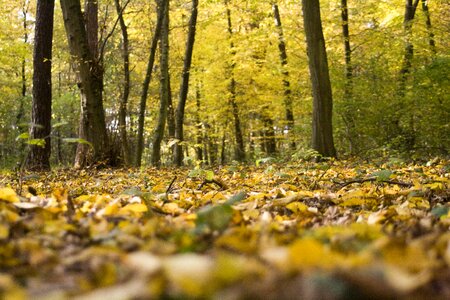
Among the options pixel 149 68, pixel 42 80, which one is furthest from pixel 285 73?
pixel 42 80

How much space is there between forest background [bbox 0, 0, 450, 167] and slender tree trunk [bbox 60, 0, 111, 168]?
0.76ft

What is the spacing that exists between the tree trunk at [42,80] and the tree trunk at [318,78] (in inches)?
195

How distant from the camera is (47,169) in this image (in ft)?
28.0

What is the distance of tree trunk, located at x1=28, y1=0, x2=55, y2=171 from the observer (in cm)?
865

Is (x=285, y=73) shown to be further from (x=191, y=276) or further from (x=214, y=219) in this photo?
(x=191, y=276)

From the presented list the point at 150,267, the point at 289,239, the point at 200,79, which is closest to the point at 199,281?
the point at 150,267

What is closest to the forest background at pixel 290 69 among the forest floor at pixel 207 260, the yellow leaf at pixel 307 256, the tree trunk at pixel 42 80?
the tree trunk at pixel 42 80

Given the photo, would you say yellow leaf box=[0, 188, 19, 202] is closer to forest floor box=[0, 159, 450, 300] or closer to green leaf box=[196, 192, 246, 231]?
forest floor box=[0, 159, 450, 300]

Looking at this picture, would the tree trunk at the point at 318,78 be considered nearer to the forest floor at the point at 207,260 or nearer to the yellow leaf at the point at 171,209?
the yellow leaf at the point at 171,209

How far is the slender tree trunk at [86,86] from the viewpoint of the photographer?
24.7ft

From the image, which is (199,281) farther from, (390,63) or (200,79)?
(200,79)

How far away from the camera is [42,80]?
8.91 meters

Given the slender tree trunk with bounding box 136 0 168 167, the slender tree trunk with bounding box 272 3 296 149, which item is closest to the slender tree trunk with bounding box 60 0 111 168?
the slender tree trunk with bounding box 136 0 168 167

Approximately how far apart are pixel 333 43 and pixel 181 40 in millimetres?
6593
